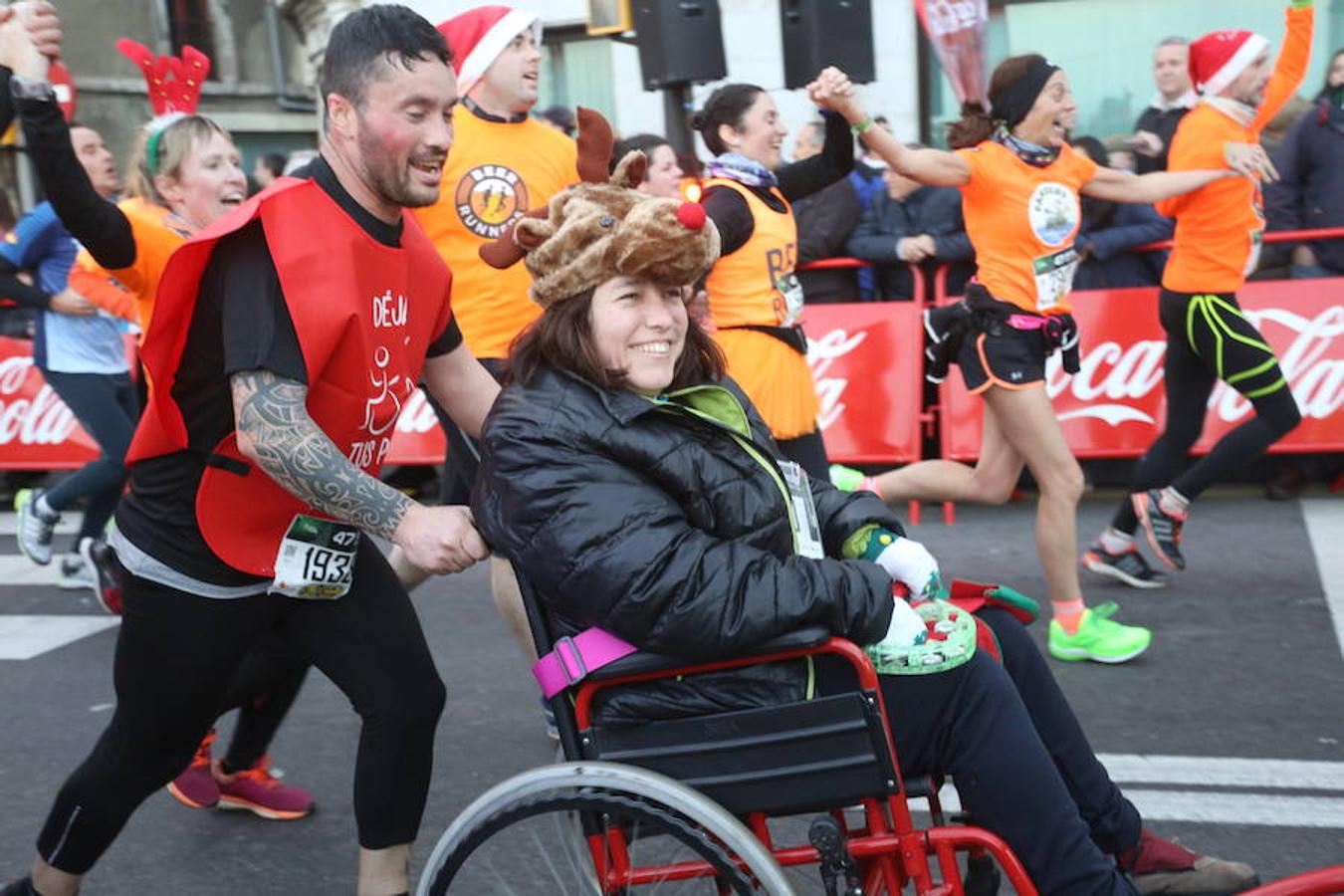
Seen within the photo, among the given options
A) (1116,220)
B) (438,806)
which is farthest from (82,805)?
(1116,220)

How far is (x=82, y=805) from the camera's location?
9.15ft

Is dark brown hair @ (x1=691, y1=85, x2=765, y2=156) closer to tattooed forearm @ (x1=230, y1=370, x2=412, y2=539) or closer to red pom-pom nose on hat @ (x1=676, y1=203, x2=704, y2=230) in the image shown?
red pom-pom nose on hat @ (x1=676, y1=203, x2=704, y2=230)

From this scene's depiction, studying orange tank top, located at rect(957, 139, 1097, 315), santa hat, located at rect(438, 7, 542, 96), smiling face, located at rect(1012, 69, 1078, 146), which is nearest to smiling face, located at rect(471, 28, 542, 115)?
santa hat, located at rect(438, 7, 542, 96)

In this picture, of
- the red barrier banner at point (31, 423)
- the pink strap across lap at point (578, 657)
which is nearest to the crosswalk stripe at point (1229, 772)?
the pink strap across lap at point (578, 657)

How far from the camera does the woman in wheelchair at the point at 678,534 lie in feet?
7.51

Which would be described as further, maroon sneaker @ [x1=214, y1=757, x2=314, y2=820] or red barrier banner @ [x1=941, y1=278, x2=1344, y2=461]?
red barrier banner @ [x1=941, y1=278, x2=1344, y2=461]

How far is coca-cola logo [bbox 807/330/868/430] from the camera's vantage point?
7480 mm

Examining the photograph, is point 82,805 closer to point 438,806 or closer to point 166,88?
point 438,806

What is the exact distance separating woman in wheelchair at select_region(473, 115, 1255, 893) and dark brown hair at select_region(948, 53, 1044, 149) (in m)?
2.53

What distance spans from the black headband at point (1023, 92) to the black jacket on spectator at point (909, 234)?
2.71 meters

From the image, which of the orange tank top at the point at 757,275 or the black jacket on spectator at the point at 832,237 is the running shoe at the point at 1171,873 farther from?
the black jacket on spectator at the point at 832,237

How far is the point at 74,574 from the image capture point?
646cm

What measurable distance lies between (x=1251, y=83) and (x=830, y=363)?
2690 millimetres

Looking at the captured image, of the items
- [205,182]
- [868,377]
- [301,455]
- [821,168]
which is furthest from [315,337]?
[868,377]
